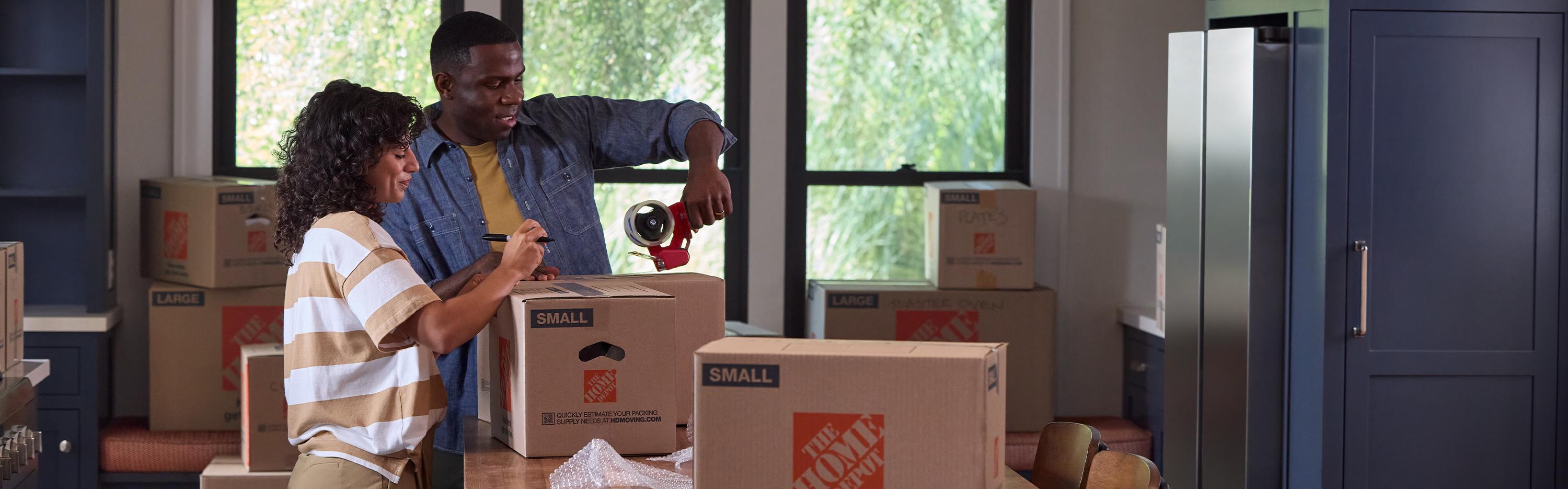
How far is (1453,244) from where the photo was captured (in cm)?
302

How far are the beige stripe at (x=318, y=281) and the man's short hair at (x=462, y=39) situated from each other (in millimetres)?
503

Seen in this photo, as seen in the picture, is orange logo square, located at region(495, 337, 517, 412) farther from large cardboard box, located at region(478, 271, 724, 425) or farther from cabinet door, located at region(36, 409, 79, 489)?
cabinet door, located at region(36, 409, 79, 489)

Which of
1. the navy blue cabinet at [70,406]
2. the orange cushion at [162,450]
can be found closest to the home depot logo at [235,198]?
the navy blue cabinet at [70,406]

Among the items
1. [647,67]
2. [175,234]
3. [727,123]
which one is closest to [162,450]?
[175,234]

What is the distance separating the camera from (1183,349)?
3346 millimetres

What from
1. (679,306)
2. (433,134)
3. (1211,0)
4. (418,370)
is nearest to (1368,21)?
(1211,0)

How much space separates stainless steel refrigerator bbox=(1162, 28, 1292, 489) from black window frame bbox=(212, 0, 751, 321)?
1.24 m

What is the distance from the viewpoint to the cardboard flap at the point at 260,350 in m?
3.18

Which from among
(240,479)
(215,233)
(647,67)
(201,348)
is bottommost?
(240,479)

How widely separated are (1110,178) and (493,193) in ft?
7.55

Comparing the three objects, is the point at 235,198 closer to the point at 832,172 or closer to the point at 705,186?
the point at 832,172

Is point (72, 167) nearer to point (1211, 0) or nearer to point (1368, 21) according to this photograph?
point (1211, 0)

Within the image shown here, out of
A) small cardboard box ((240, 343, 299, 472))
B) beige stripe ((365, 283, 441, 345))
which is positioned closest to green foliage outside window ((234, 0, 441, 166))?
small cardboard box ((240, 343, 299, 472))

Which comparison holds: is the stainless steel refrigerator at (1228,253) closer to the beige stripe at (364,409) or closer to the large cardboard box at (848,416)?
the large cardboard box at (848,416)
